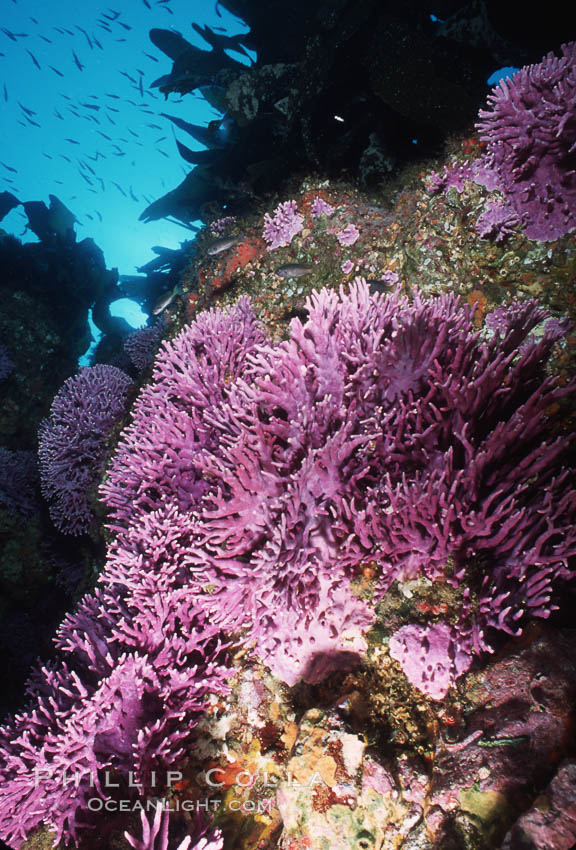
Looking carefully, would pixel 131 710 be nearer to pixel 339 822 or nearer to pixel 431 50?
pixel 339 822

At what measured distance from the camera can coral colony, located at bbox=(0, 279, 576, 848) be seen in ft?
5.86

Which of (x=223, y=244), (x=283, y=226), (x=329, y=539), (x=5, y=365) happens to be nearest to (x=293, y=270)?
(x=283, y=226)

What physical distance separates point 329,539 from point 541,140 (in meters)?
3.20

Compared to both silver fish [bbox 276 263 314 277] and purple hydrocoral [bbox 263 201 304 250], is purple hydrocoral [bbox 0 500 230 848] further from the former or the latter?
purple hydrocoral [bbox 263 201 304 250]

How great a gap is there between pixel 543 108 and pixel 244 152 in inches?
224

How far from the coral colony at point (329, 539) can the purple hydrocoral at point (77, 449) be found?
2.10m

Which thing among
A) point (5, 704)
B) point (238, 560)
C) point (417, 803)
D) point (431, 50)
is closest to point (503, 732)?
point (417, 803)

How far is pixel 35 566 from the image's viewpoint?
617 cm

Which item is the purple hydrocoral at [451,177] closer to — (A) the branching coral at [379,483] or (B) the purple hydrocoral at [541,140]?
(B) the purple hydrocoral at [541,140]

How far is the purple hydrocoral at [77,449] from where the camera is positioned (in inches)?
178

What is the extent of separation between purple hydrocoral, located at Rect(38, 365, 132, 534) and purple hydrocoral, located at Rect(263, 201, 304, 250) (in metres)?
2.51

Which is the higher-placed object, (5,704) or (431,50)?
(431,50)

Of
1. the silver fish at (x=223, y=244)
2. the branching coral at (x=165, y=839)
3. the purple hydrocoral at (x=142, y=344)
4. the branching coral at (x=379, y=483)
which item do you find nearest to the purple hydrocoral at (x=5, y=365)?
the purple hydrocoral at (x=142, y=344)

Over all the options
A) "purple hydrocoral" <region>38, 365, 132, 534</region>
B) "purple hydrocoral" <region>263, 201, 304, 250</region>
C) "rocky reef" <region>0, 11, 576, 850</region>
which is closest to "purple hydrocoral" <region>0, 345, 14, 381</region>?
"purple hydrocoral" <region>38, 365, 132, 534</region>
